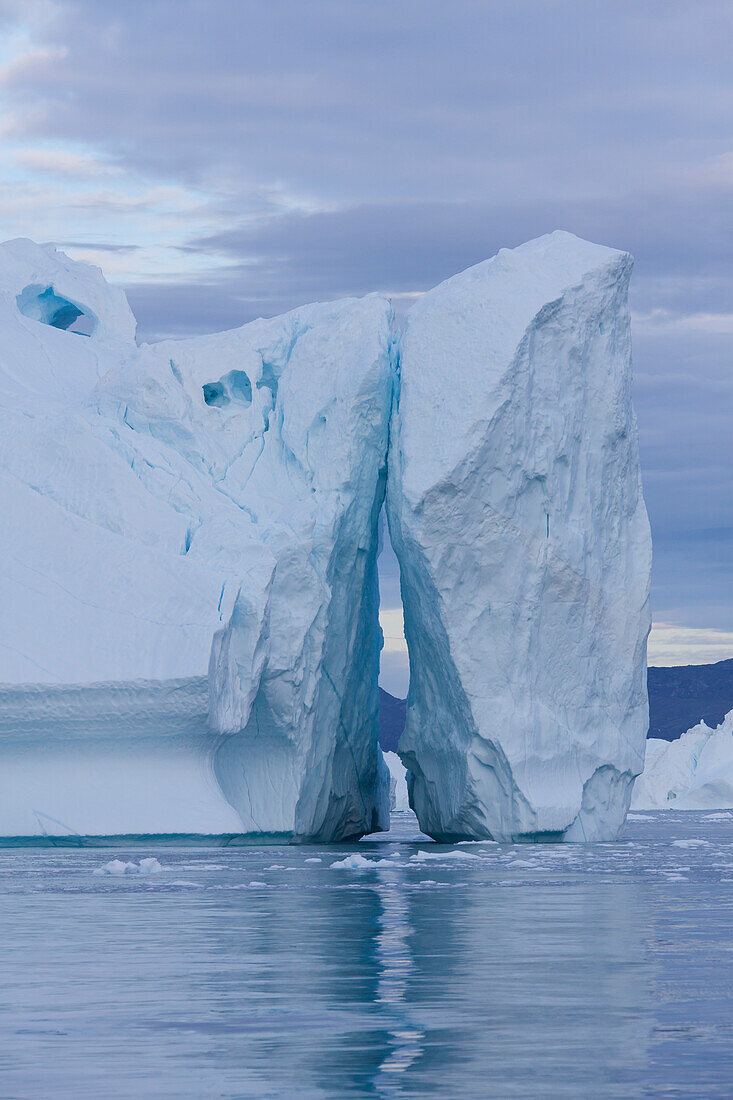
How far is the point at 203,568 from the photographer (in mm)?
17016

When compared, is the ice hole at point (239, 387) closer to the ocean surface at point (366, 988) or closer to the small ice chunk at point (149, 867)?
the small ice chunk at point (149, 867)

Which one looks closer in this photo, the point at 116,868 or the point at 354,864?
the point at 116,868

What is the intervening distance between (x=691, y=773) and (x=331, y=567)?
24588 millimetres

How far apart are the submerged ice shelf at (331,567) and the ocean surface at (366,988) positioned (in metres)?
4.56

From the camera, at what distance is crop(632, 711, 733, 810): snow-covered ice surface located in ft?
125

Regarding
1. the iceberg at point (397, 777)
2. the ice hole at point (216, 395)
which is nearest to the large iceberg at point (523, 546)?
the ice hole at point (216, 395)

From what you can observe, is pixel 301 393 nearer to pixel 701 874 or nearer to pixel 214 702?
pixel 214 702

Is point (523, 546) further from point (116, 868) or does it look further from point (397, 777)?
point (397, 777)

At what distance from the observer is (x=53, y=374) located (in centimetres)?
2048

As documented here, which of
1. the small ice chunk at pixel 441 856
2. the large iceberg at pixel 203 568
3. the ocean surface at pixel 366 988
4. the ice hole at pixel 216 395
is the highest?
the ice hole at pixel 216 395

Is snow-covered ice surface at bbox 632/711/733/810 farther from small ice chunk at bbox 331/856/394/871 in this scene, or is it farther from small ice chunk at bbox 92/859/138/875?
small ice chunk at bbox 92/859/138/875

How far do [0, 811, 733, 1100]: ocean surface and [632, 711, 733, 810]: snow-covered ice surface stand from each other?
27437 mm

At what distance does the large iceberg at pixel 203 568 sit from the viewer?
15969 millimetres

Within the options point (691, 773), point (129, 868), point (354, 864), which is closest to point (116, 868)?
point (129, 868)
